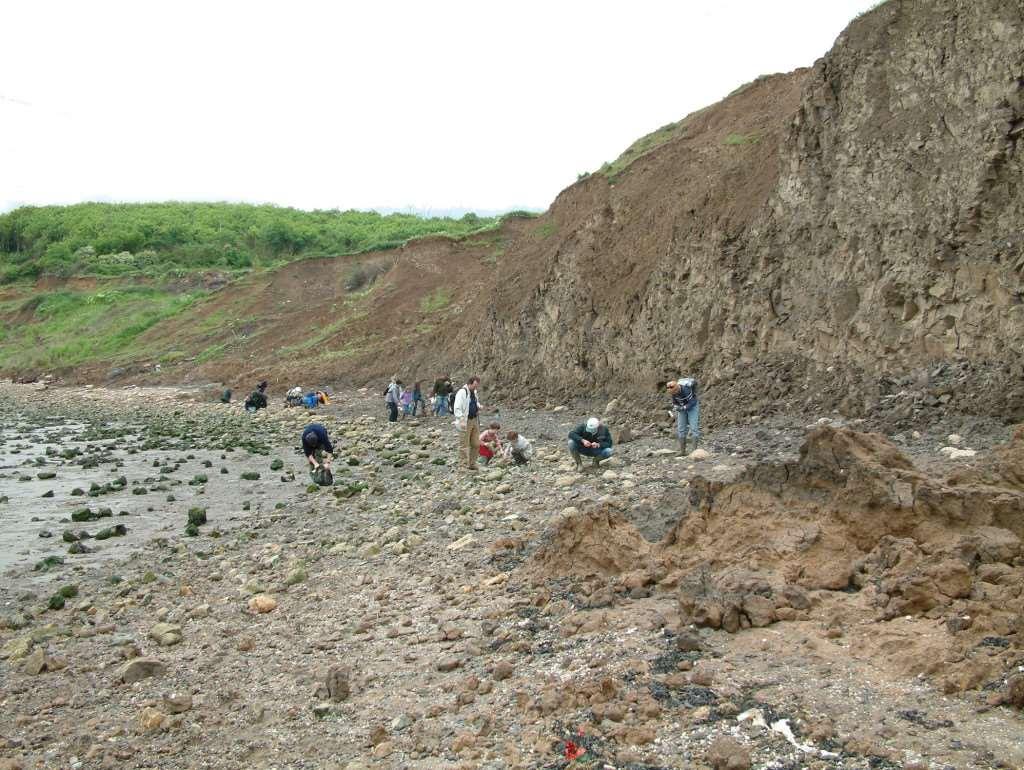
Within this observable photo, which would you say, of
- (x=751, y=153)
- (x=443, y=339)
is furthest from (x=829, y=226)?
(x=443, y=339)

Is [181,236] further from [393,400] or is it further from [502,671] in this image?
[502,671]

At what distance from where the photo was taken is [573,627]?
22.7 ft

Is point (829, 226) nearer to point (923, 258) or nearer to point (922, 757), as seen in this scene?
point (923, 258)

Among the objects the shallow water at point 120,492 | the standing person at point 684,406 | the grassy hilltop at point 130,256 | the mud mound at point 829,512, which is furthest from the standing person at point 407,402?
the grassy hilltop at point 130,256

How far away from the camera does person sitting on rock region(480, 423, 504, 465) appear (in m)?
16.5

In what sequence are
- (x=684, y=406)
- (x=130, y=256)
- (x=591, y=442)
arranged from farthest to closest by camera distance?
1. (x=130, y=256)
2. (x=684, y=406)
3. (x=591, y=442)

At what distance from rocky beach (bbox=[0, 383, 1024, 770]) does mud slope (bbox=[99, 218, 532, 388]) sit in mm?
21421

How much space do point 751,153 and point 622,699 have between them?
62.2 ft

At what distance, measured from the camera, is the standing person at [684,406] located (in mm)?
14472

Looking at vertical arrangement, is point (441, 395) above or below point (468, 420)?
below

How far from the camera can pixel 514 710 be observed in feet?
19.1

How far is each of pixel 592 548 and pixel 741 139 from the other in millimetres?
18308

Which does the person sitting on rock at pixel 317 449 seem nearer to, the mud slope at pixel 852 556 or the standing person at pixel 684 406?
the standing person at pixel 684 406

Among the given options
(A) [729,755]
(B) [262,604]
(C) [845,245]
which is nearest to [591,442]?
(B) [262,604]
